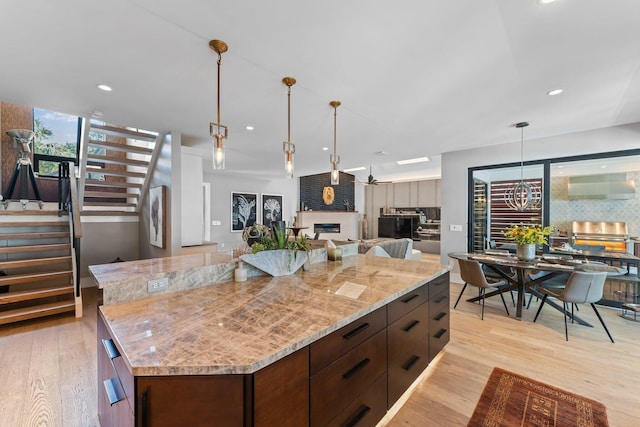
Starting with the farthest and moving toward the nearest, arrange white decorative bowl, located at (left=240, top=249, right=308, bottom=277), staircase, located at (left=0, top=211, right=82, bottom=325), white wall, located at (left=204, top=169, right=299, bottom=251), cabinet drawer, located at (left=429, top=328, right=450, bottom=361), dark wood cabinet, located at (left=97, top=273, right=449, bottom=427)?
white wall, located at (left=204, top=169, right=299, bottom=251) → staircase, located at (left=0, top=211, right=82, bottom=325) → cabinet drawer, located at (left=429, top=328, right=450, bottom=361) → white decorative bowl, located at (left=240, top=249, right=308, bottom=277) → dark wood cabinet, located at (left=97, top=273, right=449, bottom=427)

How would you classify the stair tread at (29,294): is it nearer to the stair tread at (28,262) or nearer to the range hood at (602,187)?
the stair tread at (28,262)

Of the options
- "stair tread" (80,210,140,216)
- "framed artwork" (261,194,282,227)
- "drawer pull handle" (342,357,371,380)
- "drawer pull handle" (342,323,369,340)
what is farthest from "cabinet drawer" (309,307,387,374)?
"framed artwork" (261,194,282,227)

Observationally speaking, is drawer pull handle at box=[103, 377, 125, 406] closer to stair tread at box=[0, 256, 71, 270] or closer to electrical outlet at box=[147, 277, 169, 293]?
electrical outlet at box=[147, 277, 169, 293]

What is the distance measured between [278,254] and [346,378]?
38.2 inches

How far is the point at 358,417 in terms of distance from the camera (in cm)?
137

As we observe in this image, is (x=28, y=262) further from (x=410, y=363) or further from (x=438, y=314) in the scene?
(x=438, y=314)

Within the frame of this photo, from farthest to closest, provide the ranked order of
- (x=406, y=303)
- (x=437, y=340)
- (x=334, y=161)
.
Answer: (x=334, y=161) → (x=437, y=340) → (x=406, y=303)

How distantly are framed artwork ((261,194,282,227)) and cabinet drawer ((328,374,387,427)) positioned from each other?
7.39m

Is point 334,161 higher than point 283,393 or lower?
higher

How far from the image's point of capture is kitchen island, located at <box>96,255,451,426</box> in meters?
0.89

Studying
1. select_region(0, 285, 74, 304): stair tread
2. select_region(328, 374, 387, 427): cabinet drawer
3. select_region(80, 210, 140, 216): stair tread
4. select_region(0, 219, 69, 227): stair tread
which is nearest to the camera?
select_region(328, 374, 387, 427): cabinet drawer

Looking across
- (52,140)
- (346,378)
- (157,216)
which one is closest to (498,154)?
(346,378)

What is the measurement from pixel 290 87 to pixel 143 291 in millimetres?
2055

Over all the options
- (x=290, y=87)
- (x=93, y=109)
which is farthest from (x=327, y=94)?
(x=93, y=109)
